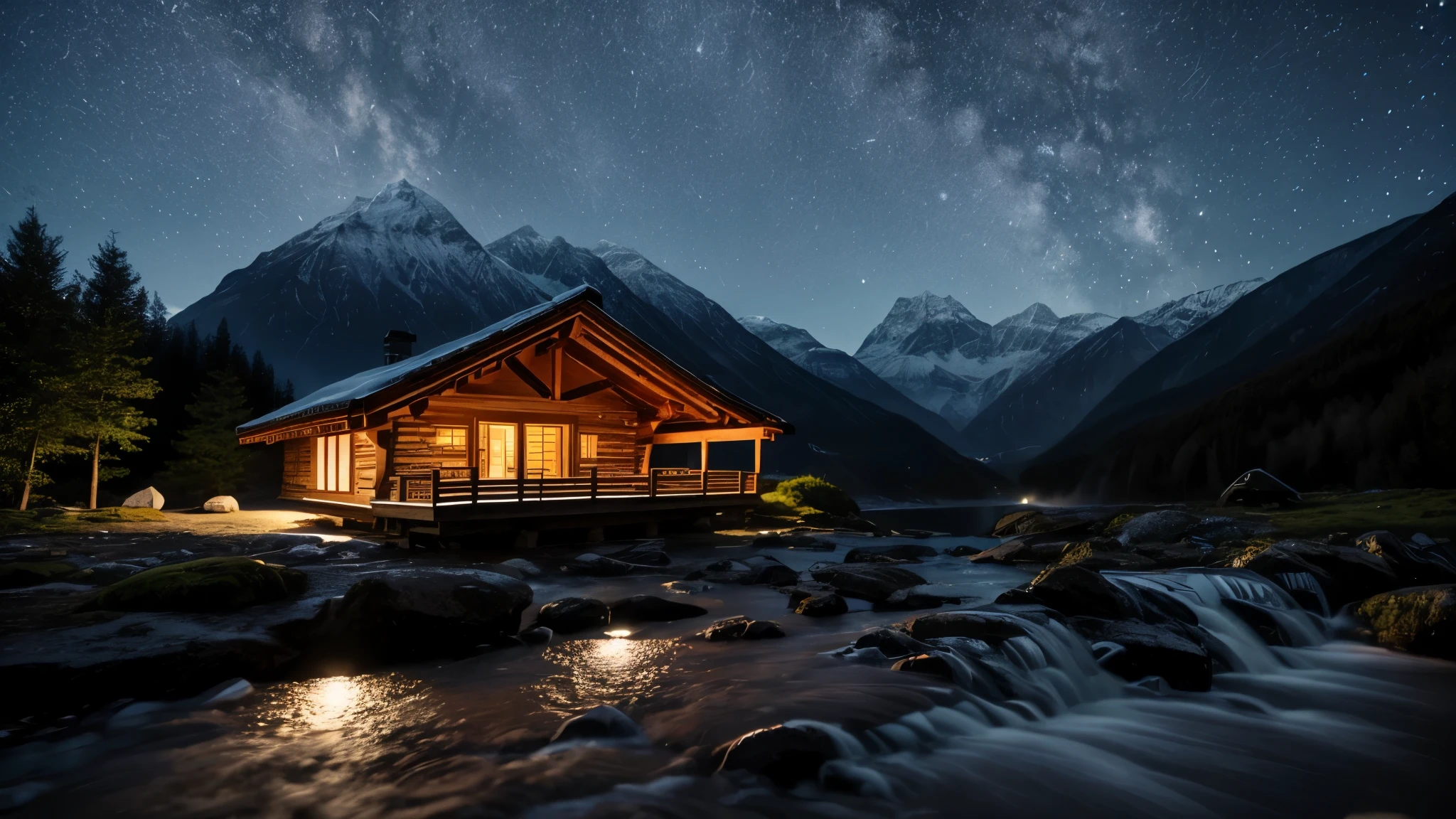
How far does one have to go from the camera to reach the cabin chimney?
28469mm

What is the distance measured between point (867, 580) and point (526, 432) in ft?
44.9

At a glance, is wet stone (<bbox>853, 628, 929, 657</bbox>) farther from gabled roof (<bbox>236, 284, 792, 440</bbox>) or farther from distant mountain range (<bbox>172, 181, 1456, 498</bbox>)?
distant mountain range (<bbox>172, 181, 1456, 498</bbox>)

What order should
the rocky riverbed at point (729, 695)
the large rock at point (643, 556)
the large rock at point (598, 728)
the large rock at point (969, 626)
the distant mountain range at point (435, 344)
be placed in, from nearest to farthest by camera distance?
1. the rocky riverbed at point (729, 695)
2. the large rock at point (598, 728)
3. the large rock at point (969, 626)
4. the large rock at point (643, 556)
5. the distant mountain range at point (435, 344)

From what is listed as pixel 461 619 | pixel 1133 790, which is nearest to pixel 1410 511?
pixel 1133 790

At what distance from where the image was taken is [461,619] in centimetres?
733

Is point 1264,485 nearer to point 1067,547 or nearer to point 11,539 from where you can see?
point 1067,547

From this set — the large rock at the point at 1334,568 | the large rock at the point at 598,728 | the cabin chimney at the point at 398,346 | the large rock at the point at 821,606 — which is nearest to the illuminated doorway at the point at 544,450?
the cabin chimney at the point at 398,346

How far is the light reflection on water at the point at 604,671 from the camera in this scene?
19.1 ft

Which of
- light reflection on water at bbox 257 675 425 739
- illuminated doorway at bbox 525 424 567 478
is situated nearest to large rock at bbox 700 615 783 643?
light reflection on water at bbox 257 675 425 739

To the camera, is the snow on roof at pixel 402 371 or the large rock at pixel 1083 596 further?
the snow on roof at pixel 402 371

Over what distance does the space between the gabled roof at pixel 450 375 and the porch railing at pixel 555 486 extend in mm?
1976

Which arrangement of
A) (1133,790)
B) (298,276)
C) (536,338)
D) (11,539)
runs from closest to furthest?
(1133,790) < (11,539) < (536,338) < (298,276)

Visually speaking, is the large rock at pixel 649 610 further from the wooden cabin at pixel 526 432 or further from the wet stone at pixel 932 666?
the wooden cabin at pixel 526 432

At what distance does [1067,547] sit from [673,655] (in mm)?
12623
